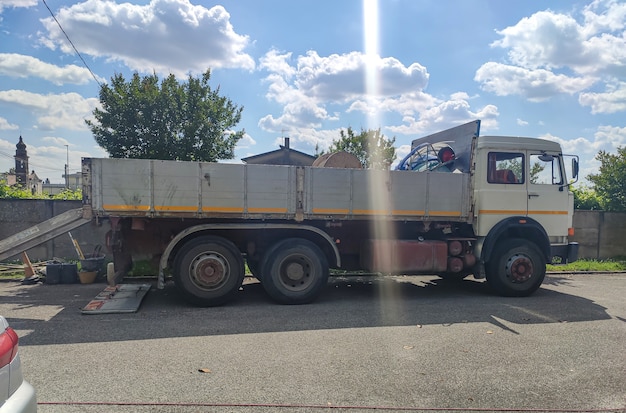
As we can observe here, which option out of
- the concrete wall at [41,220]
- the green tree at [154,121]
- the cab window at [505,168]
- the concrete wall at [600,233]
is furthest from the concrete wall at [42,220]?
the concrete wall at [600,233]

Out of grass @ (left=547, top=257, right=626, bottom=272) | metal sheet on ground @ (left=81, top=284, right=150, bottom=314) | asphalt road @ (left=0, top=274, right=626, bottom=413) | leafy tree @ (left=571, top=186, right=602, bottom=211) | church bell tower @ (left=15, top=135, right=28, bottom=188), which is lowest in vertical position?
grass @ (left=547, top=257, right=626, bottom=272)

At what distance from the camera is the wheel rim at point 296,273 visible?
7266 millimetres

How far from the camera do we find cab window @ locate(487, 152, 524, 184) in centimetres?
818

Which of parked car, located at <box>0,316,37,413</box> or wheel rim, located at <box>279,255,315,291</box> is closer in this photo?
parked car, located at <box>0,316,37,413</box>

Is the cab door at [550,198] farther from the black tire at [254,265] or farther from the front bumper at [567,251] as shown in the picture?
the black tire at [254,265]

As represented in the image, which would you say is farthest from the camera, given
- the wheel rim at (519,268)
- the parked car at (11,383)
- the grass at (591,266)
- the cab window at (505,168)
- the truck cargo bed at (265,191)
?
the grass at (591,266)

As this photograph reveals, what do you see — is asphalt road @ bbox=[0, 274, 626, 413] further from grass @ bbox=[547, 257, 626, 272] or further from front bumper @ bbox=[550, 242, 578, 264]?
grass @ bbox=[547, 257, 626, 272]

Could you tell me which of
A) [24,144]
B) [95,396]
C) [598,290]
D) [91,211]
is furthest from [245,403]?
[24,144]

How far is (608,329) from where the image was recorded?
6.02 metres

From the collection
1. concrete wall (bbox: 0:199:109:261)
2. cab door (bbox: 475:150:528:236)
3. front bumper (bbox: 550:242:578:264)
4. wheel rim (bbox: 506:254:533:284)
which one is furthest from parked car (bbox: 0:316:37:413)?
concrete wall (bbox: 0:199:109:261)

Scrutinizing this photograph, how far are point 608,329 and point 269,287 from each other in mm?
5149

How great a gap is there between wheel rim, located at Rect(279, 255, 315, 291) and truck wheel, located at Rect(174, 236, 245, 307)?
2.43 ft

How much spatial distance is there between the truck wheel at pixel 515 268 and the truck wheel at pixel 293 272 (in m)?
3.40

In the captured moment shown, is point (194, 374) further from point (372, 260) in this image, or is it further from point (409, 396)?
point (372, 260)
